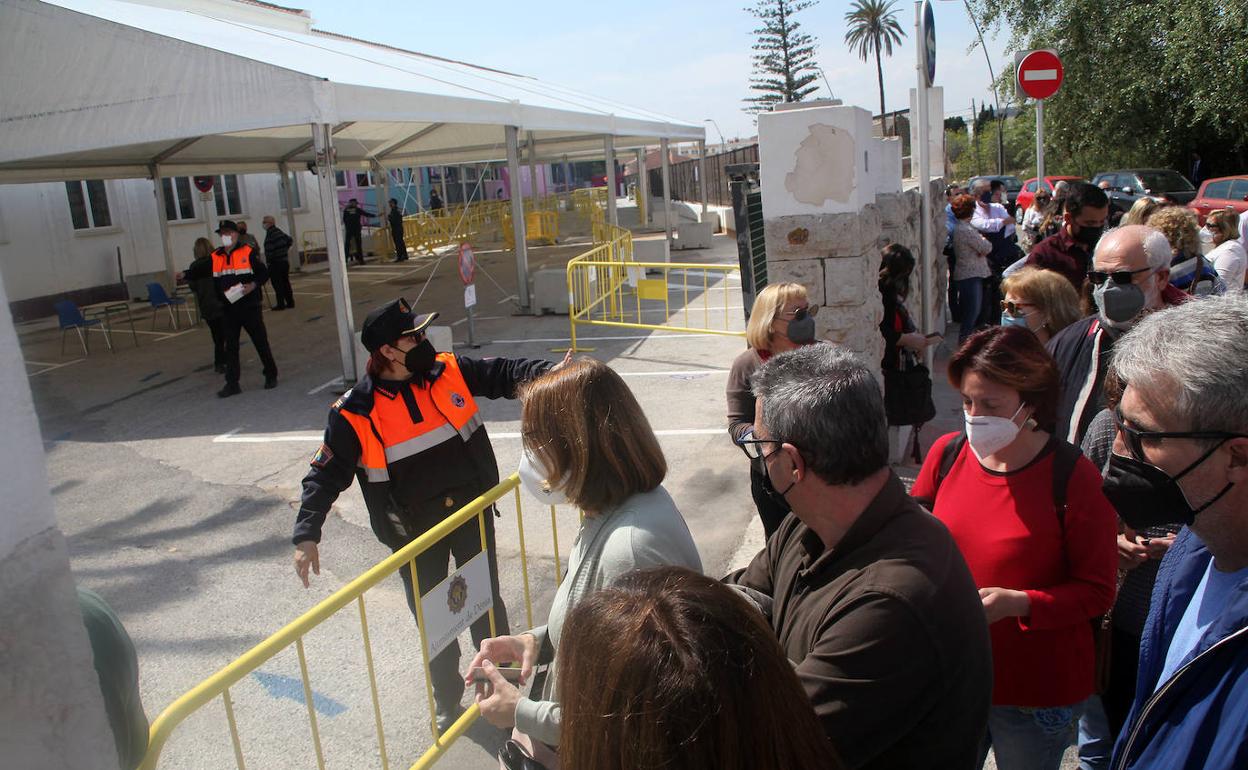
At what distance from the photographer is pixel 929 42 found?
581cm

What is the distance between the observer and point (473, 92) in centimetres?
1190

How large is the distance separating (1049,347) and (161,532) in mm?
5708

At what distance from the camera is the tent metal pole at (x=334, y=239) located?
28.2 feet

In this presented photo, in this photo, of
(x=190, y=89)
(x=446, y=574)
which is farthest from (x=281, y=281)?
(x=446, y=574)

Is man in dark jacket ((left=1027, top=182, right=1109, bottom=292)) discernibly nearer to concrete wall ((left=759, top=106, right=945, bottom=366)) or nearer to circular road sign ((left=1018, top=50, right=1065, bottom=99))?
concrete wall ((left=759, top=106, right=945, bottom=366))

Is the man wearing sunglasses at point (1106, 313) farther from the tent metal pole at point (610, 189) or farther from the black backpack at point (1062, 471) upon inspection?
the tent metal pole at point (610, 189)

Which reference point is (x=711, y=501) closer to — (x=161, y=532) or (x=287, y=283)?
(x=161, y=532)

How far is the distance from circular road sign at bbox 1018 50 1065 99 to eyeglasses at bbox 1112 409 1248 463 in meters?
7.53

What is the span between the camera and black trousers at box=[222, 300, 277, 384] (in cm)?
966

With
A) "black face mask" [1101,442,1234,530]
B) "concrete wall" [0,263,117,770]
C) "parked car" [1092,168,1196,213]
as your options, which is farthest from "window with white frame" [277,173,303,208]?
"black face mask" [1101,442,1234,530]

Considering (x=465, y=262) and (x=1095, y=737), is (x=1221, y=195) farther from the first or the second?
(x=1095, y=737)

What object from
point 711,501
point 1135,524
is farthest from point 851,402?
point 711,501

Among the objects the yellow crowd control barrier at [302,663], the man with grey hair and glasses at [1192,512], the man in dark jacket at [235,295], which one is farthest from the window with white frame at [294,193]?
the man with grey hair and glasses at [1192,512]

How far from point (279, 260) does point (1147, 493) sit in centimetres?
1600
